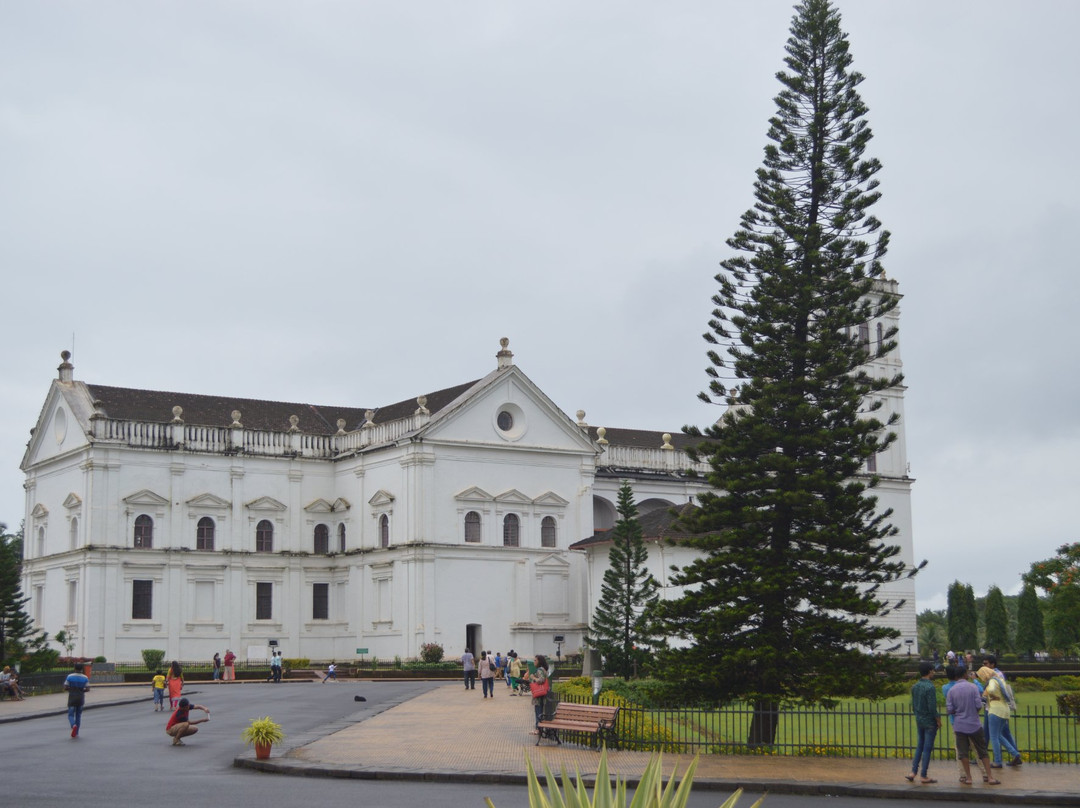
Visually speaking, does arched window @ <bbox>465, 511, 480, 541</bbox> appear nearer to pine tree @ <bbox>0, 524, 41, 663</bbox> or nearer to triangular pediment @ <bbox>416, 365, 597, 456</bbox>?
triangular pediment @ <bbox>416, 365, 597, 456</bbox>

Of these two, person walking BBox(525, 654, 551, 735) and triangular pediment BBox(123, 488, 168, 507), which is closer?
person walking BBox(525, 654, 551, 735)

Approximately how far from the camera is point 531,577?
56.1m

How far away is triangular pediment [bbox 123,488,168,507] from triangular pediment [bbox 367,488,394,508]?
8.46 meters

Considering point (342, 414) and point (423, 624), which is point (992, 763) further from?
point (342, 414)

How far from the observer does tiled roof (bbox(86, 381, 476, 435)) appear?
56.8 meters

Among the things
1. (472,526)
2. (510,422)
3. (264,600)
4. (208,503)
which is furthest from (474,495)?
(208,503)

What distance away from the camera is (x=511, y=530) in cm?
5694

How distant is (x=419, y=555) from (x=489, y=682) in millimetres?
17231

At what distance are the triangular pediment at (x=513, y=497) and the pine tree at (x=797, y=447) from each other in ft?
89.0

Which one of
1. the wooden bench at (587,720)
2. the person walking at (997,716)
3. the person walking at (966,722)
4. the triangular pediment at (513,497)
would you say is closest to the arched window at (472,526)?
the triangular pediment at (513,497)

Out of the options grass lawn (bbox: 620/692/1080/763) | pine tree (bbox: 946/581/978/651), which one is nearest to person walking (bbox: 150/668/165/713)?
grass lawn (bbox: 620/692/1080/763)

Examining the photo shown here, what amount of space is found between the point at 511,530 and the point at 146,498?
592 inches

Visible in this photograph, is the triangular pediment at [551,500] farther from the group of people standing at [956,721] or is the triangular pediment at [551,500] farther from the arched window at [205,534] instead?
the group of people standing at [956,721]

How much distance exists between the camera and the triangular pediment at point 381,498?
55.6 m
